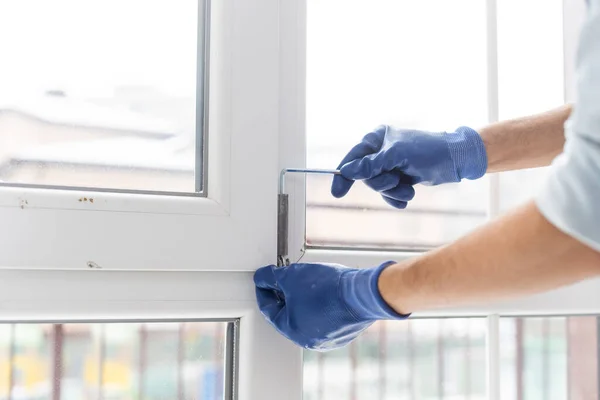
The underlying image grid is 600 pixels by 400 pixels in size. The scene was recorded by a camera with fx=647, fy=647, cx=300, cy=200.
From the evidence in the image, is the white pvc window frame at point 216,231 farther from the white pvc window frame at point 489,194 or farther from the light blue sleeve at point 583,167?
the light blue sleeve at point 583,167

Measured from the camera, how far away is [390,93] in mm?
1108

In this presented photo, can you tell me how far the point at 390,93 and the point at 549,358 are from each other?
0.59 metres

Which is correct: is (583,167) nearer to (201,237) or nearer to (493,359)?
(201,237)

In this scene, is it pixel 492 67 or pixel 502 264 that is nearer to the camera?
pixel 502 264

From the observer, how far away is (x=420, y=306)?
29.6 inches

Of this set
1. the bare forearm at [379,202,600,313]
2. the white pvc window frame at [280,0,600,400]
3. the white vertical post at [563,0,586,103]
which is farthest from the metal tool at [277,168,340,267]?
the white vertical post at [563,0,586,103]

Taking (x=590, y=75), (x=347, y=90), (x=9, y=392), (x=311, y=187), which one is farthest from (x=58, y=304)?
(x=590, y=75)


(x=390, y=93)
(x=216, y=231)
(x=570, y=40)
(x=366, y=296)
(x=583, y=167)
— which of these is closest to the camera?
(x=583, y=167)

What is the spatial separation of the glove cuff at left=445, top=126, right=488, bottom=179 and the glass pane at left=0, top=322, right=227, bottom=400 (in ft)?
1.37

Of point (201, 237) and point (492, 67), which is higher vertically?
point (492, 67)

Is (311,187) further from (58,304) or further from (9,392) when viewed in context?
(9,392)

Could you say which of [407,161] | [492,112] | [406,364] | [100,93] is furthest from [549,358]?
[100,93]

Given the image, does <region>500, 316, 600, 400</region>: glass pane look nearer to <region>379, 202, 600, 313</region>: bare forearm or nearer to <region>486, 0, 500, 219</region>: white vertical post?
<region>486, 0, 500, 219</region>: white vertical post

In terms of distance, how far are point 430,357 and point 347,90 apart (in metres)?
0.49
